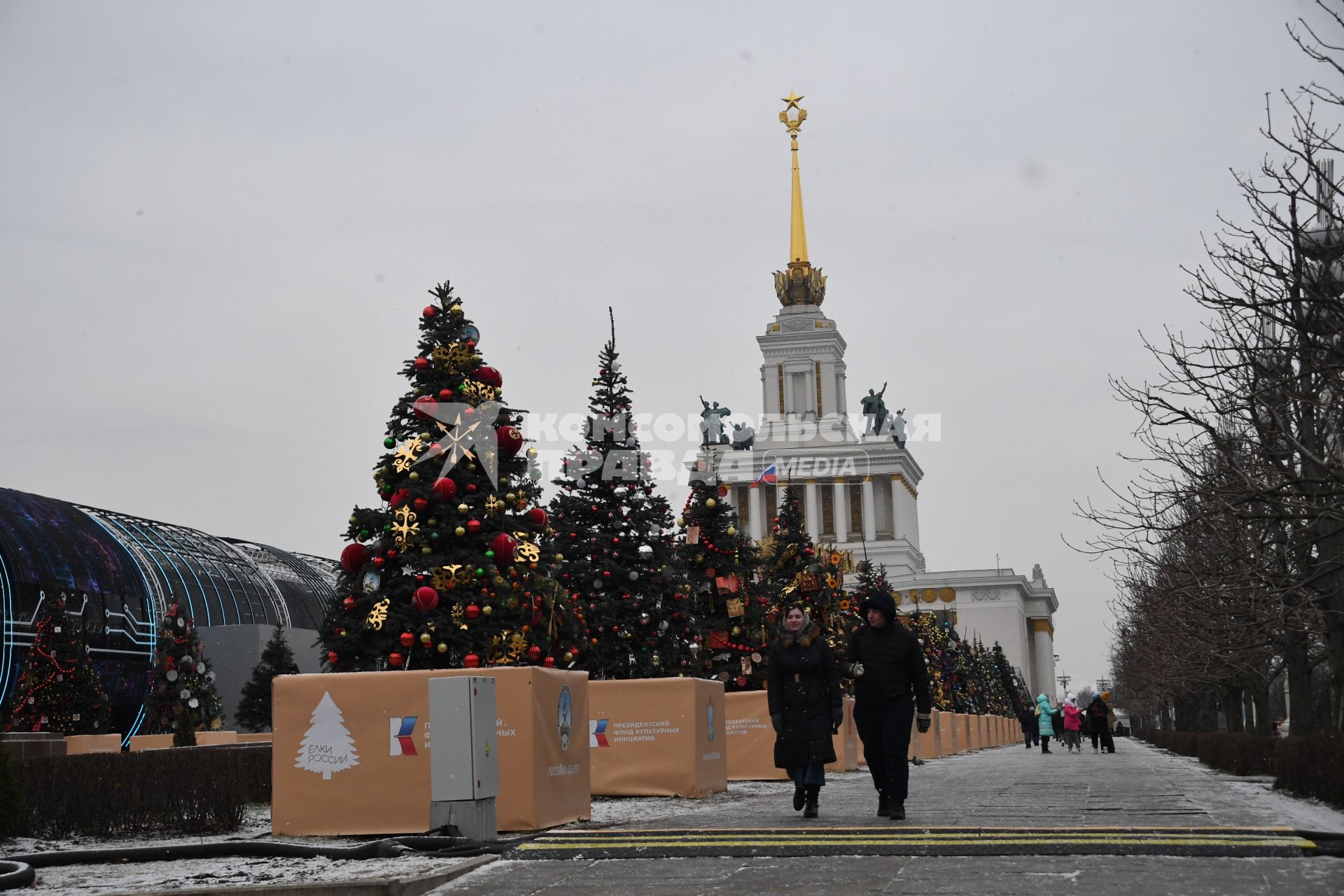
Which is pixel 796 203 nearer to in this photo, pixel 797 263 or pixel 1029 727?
pixel 797 263

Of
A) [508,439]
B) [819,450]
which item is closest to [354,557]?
[508,439]

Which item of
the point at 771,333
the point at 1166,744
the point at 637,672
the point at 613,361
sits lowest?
the point at 1166,744

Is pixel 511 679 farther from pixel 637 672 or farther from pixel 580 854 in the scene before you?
pixel 637 672

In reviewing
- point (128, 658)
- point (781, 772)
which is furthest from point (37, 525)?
point (781, 772)

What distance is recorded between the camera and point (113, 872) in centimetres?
996

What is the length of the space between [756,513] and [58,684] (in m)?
81.2

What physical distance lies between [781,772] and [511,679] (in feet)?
33.7

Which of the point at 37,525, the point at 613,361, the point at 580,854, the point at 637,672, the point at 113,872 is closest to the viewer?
the point at 580,854

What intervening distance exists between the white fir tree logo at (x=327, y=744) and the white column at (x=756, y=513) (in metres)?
104

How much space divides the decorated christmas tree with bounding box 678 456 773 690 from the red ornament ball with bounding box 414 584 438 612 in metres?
12.4

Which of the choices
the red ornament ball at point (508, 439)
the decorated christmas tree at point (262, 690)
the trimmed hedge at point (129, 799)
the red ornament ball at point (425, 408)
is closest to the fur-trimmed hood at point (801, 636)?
the trimmed hedge at point (129, 799)

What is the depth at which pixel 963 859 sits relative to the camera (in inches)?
332

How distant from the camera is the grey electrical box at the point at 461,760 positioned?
10367mm

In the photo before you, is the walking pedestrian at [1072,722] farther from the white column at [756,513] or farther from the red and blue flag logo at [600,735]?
the white column at [756,513]
